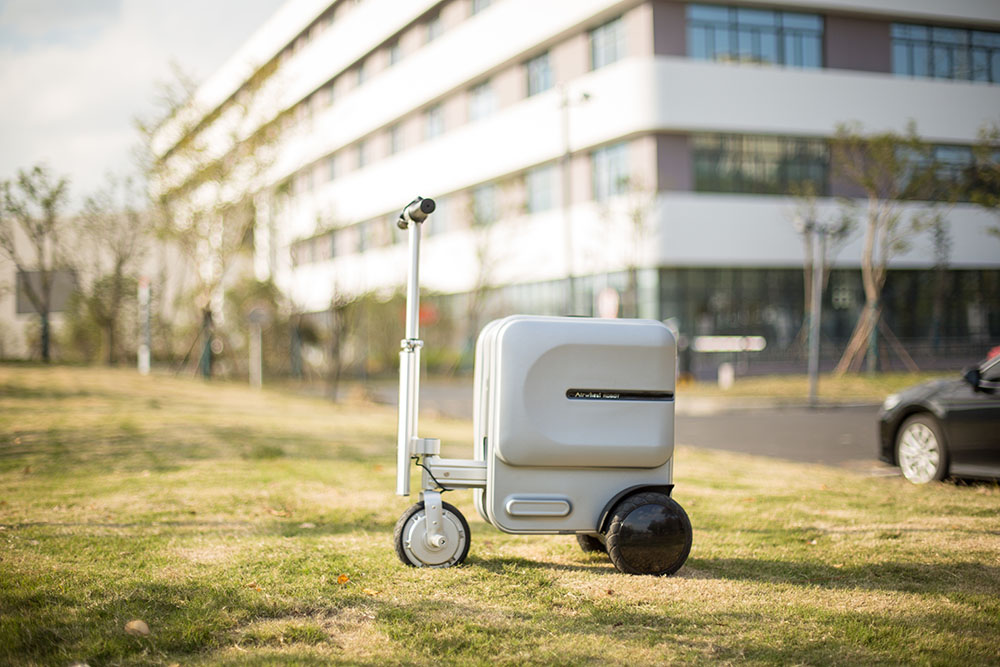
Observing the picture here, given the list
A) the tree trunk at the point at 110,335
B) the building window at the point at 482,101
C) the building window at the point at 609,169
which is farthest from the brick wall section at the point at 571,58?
the tree trunk at the point at 110,335

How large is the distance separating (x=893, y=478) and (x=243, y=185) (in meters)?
21.4

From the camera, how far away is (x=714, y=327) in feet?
101

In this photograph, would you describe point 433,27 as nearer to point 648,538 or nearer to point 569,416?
point 569,416

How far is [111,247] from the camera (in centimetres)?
2702

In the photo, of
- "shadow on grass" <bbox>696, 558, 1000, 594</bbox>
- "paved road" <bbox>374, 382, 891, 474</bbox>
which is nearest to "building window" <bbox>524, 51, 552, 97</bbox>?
"paved road" <bbox>374, 382, 891, 474</bbox>

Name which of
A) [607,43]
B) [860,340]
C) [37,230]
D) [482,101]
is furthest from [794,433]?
[482,101]

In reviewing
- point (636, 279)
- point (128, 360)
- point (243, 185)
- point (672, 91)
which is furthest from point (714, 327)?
point (128, 360)

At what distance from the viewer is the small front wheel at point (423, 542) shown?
4781mm

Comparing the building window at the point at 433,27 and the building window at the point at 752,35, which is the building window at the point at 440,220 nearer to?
the building window at the point at 433,27

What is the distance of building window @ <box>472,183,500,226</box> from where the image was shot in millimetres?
35438

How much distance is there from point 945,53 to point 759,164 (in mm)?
9311

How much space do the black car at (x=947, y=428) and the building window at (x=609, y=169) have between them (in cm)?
2165

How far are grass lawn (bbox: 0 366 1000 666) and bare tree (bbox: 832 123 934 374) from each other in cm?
1939

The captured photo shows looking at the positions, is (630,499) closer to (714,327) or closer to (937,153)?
(714,327)
